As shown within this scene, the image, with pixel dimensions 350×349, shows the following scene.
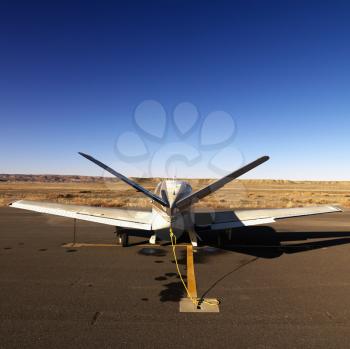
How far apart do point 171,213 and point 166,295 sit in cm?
376

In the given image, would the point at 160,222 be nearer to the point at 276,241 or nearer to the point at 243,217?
the point at 243,217

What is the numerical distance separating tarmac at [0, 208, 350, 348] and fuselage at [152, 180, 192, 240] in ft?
3.24

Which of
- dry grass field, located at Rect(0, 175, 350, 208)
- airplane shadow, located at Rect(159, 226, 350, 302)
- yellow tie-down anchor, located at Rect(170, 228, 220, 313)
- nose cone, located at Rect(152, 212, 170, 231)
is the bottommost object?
yellow tie-down anchor, located at Rect(170, 228, 220, 313)

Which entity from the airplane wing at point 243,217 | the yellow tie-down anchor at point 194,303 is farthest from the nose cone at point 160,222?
the yellow tie-down anchor at point 194,303

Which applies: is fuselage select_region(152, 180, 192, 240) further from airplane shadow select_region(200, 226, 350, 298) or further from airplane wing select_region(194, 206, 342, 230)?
airplane shadow select_region(200, 226, 350, 298)

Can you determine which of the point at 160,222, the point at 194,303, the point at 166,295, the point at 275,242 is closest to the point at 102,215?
the point at 160,222

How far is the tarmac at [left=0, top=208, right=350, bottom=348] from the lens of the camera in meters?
5.02

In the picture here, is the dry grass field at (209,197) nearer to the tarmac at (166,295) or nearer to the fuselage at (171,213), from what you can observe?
the fuselage at (171,213)

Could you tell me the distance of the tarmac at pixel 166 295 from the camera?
197 inches

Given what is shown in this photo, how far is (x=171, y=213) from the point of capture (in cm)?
1046

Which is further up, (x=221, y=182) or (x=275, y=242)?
(x=221, y=182)

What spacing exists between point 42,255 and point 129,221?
10.6ft

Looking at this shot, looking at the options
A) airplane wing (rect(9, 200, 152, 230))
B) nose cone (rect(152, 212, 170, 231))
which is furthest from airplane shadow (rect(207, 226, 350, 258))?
airplane wing (rect(9, 200, 152, 230))

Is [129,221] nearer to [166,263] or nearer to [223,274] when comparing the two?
[166,263]
